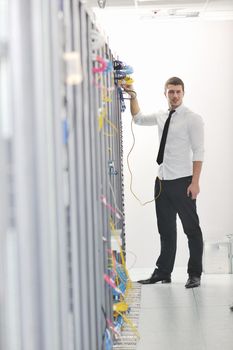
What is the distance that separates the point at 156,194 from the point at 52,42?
306cm

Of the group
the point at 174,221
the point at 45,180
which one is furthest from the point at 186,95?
the point at 45,180

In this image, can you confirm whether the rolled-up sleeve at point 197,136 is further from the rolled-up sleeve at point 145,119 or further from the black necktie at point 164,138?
the rolled-up sleeve at point 145,119

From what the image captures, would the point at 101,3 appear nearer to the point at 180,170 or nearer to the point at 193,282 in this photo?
the point at 180,170

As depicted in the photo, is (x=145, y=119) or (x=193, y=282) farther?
(x=145, y=119)

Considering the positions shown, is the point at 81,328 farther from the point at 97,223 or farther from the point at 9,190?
the point at 9,190

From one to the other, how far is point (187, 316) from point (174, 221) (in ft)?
3.59

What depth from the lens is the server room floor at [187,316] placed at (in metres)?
3.11

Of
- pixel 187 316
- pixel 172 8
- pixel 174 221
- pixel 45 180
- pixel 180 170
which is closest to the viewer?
pixel 45 180

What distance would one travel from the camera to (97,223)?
2461mm

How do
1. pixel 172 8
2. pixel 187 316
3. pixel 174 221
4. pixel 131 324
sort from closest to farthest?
pixel 131 324
pixel 187 316
pixel 174 221
pixel 172 8

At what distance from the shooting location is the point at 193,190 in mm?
4273

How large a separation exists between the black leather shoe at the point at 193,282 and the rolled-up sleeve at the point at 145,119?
141cm

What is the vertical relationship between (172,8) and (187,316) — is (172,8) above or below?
above

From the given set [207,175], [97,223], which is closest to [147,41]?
[207,175]
